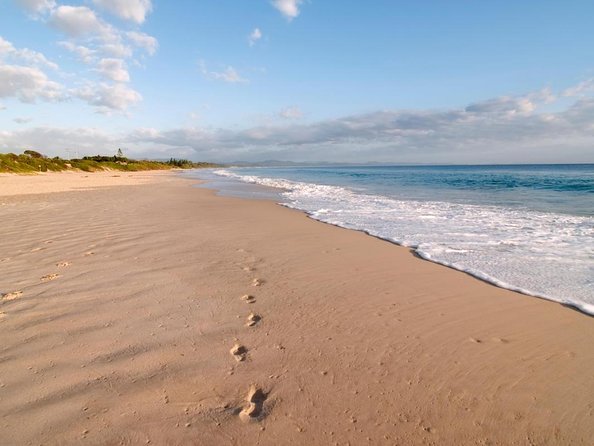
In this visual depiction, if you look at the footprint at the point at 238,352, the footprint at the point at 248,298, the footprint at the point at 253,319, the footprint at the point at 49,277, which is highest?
the footprint at the point at 49,277

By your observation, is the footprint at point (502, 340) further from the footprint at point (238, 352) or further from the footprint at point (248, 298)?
the footprint at point (248, 298)

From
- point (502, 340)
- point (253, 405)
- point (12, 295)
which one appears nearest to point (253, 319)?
point (253, 405)

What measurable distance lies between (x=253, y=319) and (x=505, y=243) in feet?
20.9

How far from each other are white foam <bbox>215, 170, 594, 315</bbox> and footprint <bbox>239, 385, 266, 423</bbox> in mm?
4127

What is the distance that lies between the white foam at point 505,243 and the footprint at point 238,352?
4006mm

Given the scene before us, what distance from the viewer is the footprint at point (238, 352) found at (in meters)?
3.23

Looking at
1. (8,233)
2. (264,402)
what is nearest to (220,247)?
(264,402)

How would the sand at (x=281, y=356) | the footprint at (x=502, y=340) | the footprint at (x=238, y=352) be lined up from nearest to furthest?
the sand at (x=281, y=356) < the footprint at (x=238, y=352) < the footprint at (x=502, y=340)

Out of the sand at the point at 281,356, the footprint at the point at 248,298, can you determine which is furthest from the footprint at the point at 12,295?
the footprint at the point at 248,298

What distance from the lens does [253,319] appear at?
4027mm

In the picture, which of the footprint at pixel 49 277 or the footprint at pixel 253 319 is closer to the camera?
the footprint at pixel 253 319

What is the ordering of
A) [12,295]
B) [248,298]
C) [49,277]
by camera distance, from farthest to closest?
[49,277], [248,298], [12,295]

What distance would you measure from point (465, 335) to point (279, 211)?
10060mm

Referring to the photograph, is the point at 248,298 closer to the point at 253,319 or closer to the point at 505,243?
the point at 253,319
